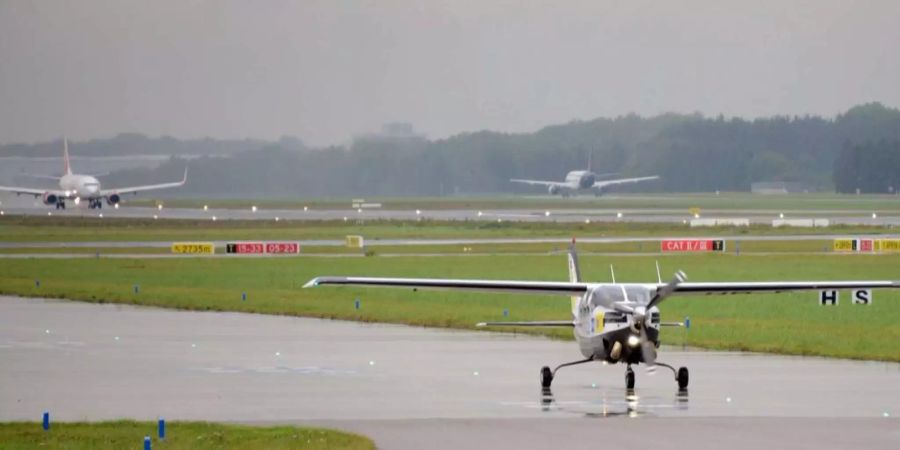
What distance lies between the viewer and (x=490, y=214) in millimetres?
144875

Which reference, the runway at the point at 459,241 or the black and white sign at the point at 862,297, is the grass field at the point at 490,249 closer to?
the runway at the point at 459,241

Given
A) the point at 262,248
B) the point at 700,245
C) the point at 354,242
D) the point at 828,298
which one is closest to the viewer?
the point at 828,298

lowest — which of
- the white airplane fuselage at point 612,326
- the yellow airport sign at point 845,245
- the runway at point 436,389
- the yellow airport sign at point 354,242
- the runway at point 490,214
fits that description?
the runway at point 436,389

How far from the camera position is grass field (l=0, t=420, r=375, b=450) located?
22.3 meters

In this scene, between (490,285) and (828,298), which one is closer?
(490,285)

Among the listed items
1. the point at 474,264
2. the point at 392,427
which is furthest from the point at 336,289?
the point at 392,427

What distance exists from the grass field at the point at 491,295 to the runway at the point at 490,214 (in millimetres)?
49837

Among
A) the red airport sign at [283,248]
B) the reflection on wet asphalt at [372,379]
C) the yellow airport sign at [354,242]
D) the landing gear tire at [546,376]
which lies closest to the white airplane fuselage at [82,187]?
the yellow airport sign at [354,242]

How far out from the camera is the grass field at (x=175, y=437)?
73.0ft

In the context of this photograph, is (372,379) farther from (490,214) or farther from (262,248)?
(490,214)

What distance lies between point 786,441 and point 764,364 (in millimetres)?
11812

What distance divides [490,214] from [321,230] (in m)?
37.3

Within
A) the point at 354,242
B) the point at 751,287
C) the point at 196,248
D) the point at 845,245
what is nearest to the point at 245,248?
the point at 196,248

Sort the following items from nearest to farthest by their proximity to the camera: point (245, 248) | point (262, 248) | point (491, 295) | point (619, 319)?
1. point (619, 319)
2. point (491, 295)
3. point (245, 248)
4. point (262, 248)
